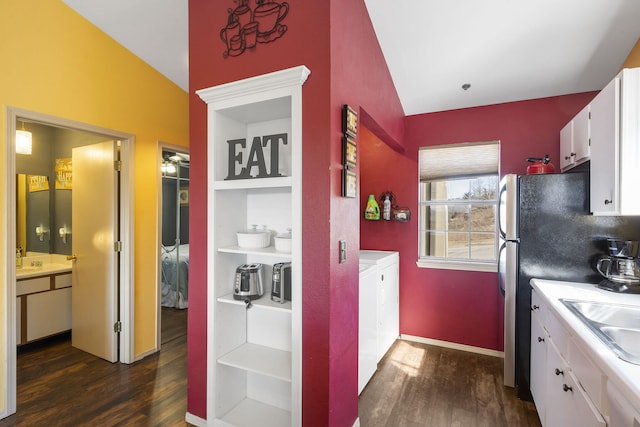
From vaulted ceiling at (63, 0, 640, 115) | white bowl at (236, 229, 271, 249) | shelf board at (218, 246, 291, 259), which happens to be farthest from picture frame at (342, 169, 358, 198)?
vaulted ceiling at (63, 0, 640, 115)

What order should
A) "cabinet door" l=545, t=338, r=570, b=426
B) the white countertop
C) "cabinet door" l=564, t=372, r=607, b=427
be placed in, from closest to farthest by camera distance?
the white countertop, "cabinet door" l=564, t=372, r=607, b=427, "cabinet door" l=545, t=338, r=570, b=426

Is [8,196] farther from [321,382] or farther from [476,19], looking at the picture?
[476,19]

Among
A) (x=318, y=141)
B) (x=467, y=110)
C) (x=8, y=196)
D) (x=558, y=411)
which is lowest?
(x=558, y=411)

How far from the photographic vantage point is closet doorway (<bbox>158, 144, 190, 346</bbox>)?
4.29 m

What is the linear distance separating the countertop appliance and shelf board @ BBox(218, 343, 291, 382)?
1757 millimetres

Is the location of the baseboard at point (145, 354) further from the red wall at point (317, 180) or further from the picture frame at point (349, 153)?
the picture frame at point (349, 153)

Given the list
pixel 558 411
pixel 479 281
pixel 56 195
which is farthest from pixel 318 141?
pixel 56 195

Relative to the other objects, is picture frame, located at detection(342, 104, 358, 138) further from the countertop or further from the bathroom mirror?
the bathroom mirror

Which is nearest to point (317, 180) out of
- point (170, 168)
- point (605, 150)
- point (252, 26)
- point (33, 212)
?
point (252, 26)

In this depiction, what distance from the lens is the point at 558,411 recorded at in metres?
1.64

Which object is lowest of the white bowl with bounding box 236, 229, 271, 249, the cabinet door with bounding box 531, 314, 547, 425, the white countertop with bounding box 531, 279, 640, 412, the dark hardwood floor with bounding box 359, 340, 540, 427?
the dark hardwood floor with bounding box 359, 340, 540, 427

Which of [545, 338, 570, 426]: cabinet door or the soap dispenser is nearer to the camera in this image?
[545, 338, 570, 426]: cabinet door

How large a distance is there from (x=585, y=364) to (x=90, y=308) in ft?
12.5

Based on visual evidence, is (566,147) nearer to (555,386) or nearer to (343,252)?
(555,386)
